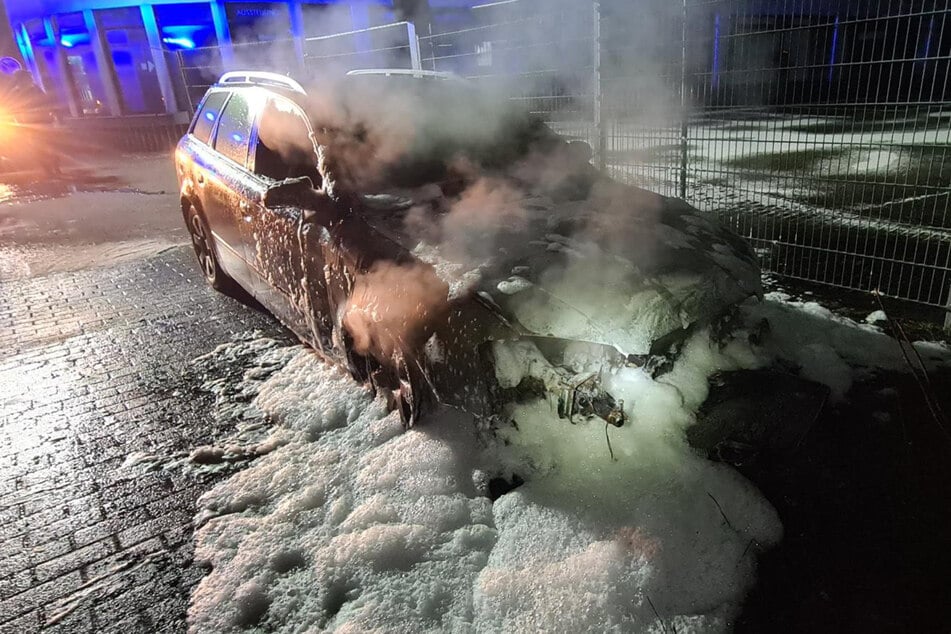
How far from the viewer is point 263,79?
4418 mm

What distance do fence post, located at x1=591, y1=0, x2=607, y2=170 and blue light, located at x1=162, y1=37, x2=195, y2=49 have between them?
16.9m

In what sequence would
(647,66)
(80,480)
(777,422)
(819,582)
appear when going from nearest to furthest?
1. (819,582)
2. (777,422)
3. (80,480)
4. (647,66)

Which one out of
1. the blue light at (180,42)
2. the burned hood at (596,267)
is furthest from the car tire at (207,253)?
the blue light at (180,42)

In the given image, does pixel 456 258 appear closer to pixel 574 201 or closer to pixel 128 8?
pixel 574 201

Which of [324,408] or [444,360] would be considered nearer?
[444,360]

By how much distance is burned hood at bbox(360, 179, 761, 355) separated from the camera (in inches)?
95.2

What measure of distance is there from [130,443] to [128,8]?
19598 millimetres

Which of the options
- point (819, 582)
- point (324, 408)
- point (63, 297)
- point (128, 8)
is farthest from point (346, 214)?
point (128, 8)

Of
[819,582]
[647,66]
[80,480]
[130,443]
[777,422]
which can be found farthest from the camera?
[647,66]

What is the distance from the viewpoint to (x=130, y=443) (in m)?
3.36

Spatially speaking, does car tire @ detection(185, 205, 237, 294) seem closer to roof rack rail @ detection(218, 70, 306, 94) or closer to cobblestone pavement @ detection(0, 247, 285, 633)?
cobblestone pavement @ detection(0, 247, 285, 633)

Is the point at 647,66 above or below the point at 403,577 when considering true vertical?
above

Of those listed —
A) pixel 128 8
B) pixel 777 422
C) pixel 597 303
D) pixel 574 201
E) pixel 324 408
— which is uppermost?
pixel 128 8

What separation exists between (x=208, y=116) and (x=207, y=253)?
3.98 feet
